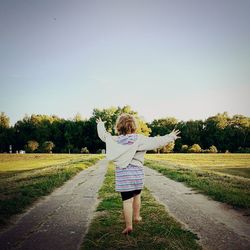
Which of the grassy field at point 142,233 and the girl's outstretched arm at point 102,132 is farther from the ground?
the girl's outstretched arm at point 102,132

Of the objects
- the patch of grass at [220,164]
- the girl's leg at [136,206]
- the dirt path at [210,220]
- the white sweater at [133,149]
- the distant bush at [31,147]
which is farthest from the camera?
the distant bush at [31,147]

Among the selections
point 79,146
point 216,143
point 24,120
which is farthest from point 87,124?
point 216,143

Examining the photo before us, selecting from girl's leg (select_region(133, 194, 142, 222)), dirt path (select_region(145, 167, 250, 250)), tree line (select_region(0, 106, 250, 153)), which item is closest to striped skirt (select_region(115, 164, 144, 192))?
girl's leg (select_region(133, 194, 142, 222))

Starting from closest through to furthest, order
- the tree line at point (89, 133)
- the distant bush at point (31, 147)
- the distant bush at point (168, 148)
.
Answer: the distant bush at point (168, 148), the distant bush at point (31, 147), the tree line at point (89, 133)

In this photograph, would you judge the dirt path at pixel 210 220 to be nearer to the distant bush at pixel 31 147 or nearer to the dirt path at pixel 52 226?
the dirt path at pixel 52 226

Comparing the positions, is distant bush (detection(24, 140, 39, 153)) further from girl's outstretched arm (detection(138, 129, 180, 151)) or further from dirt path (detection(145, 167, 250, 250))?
girl's outstretched arm (detection(138, 129, 180, 151))

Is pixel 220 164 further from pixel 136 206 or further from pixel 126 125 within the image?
pixel 126 125

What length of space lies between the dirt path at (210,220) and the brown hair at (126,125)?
2.46 m

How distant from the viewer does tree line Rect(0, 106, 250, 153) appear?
110438mm

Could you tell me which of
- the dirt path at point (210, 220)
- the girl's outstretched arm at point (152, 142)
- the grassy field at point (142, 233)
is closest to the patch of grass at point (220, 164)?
the dirt path at point (210, 220)

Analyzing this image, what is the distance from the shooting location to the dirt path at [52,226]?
5512 mm

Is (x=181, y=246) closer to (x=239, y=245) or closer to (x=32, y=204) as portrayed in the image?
(x=239, y=245)

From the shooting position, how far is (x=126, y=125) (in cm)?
638

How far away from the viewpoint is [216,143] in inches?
4483
